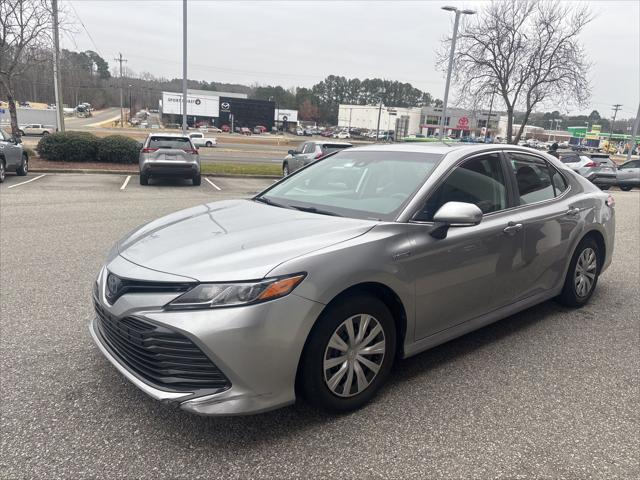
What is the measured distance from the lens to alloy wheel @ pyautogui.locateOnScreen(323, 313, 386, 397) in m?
2.73

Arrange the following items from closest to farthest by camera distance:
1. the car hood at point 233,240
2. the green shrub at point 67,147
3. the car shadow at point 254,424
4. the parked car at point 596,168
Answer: the car hood at point 233,240 → the car shadow at point 254,424 → the green shrub at point 67,147 → the parked car at point 596,168

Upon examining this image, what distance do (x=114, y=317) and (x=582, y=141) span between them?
112m

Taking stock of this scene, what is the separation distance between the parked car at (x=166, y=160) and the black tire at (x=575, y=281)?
1174 centimetres

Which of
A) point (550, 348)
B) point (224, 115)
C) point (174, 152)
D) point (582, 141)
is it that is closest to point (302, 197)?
point (550, 348)

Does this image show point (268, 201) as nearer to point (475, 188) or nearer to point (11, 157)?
point (475, 188)

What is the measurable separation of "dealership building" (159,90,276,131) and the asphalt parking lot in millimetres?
82386

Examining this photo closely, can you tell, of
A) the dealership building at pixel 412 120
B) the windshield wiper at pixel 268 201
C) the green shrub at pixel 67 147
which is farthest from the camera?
the dealership building at pixel 412 120

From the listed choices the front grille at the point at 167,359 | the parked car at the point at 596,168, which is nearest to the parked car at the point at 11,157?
the front grille at the point at 167,359

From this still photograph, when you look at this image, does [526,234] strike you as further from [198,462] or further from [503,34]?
[503,34]

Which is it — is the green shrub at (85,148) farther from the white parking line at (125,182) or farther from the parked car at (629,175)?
the parked car at (629,175)

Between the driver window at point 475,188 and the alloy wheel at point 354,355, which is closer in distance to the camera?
the alloy wheel at point 354,355

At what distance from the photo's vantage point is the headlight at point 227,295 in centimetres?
240

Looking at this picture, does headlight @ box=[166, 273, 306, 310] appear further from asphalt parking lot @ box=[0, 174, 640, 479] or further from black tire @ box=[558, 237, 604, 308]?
black tire @ box=[558, 237, 604, 308]

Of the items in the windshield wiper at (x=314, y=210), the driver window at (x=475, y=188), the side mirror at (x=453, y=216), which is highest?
the driver window at (x=475, y=188)
